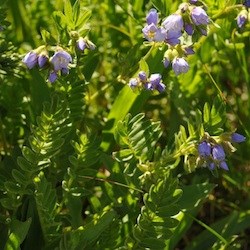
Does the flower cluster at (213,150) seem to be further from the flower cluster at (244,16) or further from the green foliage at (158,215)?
the flower cluster at (244,16)

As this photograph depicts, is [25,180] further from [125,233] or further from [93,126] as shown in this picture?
[93,126]

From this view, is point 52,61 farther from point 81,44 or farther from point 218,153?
point 218,153

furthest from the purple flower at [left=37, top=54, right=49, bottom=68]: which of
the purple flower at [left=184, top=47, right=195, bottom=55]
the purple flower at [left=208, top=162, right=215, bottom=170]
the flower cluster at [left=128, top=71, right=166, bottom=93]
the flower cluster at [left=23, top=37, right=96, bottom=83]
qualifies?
the purple flower at [left=208, top=162, right=215, bottom=170]

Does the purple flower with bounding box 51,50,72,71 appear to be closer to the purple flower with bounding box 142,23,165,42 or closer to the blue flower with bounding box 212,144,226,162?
the purple flower with bounding box 142,23,165,42

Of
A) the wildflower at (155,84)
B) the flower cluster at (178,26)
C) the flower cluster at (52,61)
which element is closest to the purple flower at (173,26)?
the flower cluster at (178,26)

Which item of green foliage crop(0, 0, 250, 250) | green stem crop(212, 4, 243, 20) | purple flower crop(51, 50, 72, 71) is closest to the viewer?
purple flower crop(51, 50, 72, 71)

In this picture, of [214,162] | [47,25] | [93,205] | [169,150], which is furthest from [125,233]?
[47,25]
